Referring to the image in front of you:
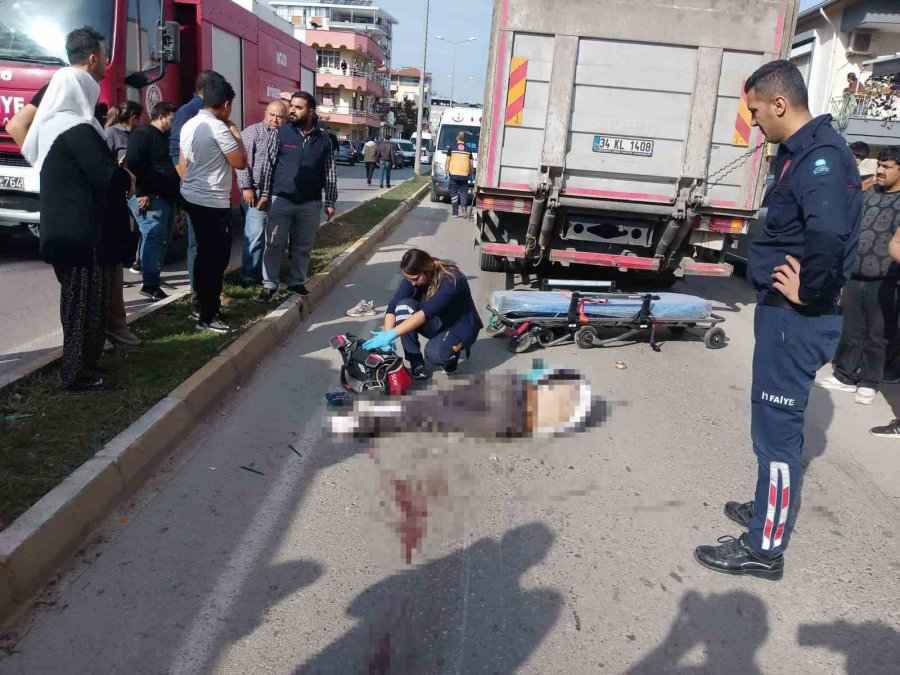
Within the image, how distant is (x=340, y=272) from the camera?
8.99m

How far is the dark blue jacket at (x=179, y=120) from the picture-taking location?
641cm

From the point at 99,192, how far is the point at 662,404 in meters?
4.07

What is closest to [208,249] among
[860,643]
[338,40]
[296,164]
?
[296,164]

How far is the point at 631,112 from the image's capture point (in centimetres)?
→ 708

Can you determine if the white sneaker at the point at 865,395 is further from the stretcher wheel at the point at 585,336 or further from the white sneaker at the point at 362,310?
the white sneaker at the point at 362,310

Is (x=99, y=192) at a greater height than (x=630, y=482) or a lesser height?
greater

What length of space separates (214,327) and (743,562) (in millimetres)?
4408

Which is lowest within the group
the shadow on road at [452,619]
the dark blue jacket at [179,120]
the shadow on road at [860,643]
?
the shadow on road at [452,619]

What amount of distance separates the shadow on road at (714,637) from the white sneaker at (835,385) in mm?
3570

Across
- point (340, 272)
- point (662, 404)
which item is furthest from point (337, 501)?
point (340, 272)

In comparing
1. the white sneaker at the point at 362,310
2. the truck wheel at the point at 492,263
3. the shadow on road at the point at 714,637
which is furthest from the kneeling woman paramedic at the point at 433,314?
the truck wheel at the point at 492,263

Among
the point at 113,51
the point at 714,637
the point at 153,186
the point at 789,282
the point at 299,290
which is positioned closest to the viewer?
the point at 714,637

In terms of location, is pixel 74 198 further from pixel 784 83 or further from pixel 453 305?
pixel 784 83

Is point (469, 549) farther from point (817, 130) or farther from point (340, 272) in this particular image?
point (340, 272)
